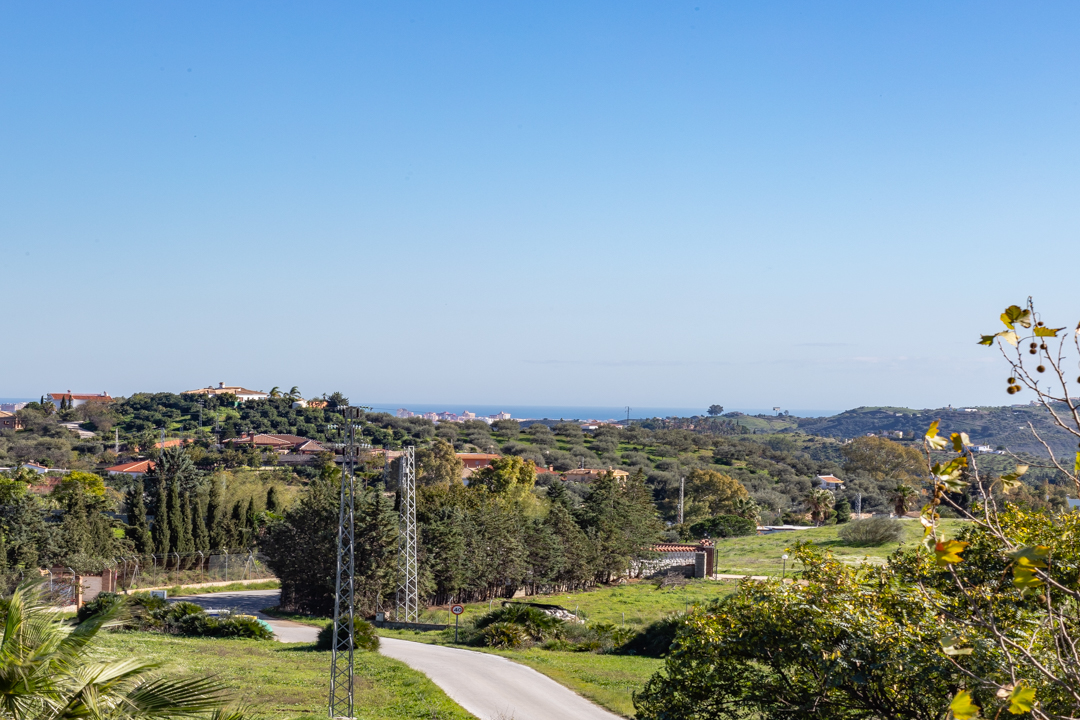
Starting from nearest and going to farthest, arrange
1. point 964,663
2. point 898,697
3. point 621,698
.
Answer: point 964,663 → point 898,697 → point 621,698

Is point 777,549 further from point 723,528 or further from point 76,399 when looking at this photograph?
point 76,399

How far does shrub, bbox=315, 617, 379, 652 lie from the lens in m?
27.7

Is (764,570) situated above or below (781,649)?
below

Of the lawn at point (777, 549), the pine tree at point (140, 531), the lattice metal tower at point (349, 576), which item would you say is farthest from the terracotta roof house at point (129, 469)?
the lattice metal tower at point (349, 576)

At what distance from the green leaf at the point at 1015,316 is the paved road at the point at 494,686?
1743 cm

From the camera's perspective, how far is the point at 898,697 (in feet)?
33.2

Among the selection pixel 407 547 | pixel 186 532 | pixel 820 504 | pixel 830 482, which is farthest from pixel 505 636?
pixel 830 482

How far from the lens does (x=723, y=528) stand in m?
66.4

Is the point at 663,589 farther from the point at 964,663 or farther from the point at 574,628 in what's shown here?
the point at 964,663

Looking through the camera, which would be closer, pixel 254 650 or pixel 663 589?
pixel 254 650

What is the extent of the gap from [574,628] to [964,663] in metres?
23.8

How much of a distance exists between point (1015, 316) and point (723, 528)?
64893 millimetres

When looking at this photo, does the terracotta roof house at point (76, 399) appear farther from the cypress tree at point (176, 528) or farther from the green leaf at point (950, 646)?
the green leaf at point (950, 646)

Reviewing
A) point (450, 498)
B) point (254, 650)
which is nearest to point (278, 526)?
point (450, 498)
